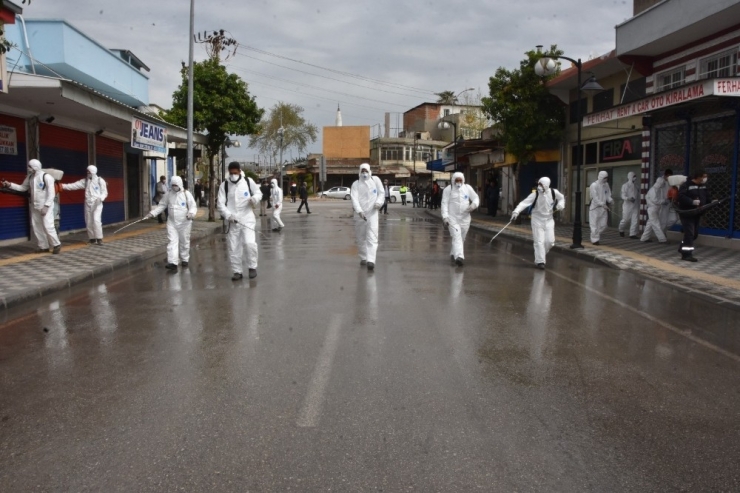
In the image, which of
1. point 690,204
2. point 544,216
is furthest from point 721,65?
point 544,216

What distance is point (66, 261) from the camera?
1228cm

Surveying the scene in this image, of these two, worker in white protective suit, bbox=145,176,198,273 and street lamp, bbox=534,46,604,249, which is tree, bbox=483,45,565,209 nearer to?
street lamp, bbox=534,46,604,249

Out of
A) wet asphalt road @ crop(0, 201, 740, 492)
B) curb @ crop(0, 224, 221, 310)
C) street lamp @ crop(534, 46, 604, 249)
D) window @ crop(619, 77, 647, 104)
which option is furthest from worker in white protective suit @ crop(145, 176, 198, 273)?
window @ crop(619, 77, 647, 104)

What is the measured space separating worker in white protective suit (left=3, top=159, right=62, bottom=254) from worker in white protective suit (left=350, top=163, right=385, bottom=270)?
622 centimetres

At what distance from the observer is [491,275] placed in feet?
36.7

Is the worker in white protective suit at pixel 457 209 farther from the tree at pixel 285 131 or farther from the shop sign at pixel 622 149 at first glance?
the tree at pixel 285 131

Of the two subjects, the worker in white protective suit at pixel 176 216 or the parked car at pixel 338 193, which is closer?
the worker in white protective suit at pixel 176 216

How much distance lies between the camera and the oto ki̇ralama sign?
12.4 meters

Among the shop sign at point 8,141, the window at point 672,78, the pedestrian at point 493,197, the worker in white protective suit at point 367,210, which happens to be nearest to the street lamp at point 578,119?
the window at point 672,78

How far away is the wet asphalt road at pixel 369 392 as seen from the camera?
11.6 ft

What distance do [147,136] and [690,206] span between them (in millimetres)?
13561

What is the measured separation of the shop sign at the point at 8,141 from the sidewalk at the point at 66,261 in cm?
216

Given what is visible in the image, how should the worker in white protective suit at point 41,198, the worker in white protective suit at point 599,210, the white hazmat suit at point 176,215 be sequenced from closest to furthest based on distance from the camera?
1. the white hazmat suit at point 176,215
2. the worker in white protective suit at point 41,198
3. the worker in white protective suit at point 599,210

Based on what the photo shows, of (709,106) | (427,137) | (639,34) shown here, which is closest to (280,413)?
(709,106)
